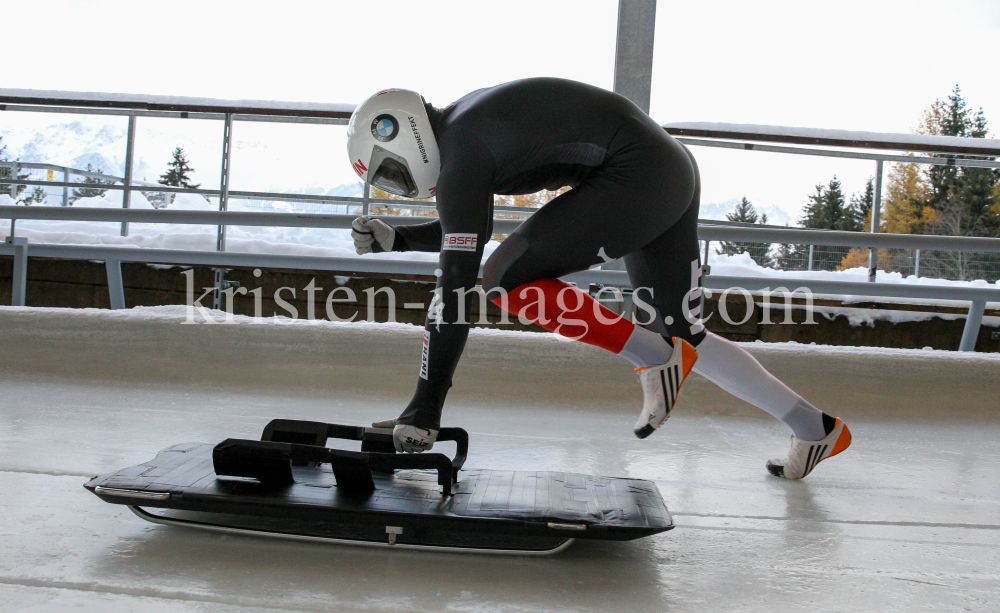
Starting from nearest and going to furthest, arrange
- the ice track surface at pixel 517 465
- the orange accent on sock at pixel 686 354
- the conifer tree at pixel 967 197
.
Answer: the ice track surface at pixel 517 465, the orange accent on sock at pixel 686 354, the conifer tree at pixel 967 197

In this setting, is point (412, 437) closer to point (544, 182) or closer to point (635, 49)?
point (544, 182)

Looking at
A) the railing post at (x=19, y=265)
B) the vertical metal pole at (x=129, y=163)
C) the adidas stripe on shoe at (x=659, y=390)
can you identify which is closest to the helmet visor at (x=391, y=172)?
the adidas stripe on shoe at (x=659, y=390)

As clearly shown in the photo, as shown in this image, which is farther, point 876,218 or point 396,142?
point 876,218

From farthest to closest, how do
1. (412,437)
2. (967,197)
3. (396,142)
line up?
(967,197)
(396,142)
(412,437)

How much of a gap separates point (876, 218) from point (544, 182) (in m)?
2.72

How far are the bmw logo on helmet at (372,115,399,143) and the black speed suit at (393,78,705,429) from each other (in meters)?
0.10

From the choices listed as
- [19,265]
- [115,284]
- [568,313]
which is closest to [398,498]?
[568,313]

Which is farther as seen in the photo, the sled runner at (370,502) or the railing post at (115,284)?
the railing post at (115,284)

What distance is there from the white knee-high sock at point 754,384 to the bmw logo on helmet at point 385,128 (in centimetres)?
99

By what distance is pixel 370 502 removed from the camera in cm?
112

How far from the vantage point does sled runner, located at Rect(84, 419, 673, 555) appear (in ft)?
3.49

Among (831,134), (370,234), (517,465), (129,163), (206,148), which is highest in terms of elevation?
(831,134)

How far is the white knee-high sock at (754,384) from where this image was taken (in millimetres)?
1754

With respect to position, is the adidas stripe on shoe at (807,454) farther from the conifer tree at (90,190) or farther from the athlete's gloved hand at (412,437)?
the conifer tree at (90,190)
